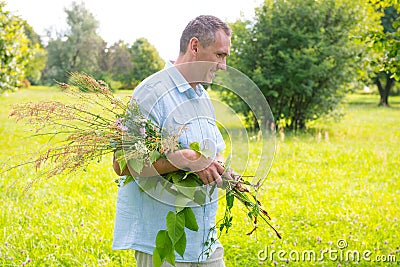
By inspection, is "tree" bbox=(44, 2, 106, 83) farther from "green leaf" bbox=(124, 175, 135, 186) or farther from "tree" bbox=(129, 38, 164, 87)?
"green leaf" bbox=(124, 175, 135, 186)

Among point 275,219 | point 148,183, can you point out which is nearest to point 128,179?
point 148,183

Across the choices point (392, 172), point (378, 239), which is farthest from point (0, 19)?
point (378, 239)

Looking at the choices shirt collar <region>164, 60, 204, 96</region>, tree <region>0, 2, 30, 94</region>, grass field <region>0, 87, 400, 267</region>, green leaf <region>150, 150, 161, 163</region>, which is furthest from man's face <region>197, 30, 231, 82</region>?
tree <region>0, 2, 30, 94</region>

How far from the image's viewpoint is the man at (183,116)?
2.26 m

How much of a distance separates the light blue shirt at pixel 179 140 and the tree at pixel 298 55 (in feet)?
Result: 32.2

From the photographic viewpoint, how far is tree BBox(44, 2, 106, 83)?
4416cm

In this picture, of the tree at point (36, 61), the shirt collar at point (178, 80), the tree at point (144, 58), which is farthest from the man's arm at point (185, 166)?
the tree at point (144, 58)

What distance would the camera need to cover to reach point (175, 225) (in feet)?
7.16

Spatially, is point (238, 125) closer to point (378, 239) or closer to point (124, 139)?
point (124, 139)

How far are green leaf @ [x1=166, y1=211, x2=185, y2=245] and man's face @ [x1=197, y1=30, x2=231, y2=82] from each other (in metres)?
0.67

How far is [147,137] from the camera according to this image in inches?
84.0

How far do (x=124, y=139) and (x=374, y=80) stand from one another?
30.3 m

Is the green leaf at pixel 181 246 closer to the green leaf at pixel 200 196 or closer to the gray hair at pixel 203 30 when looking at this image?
the green leaf at pixel 200 196

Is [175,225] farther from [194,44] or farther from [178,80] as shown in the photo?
[194,44]
